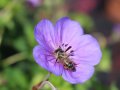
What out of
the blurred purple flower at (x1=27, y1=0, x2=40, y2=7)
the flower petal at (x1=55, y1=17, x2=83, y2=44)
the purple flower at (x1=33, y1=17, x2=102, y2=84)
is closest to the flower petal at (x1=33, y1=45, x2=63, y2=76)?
the purple flower at (x1=33, y1=17, x2=102, y2=84)

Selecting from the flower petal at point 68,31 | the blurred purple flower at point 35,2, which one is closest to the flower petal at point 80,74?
the flower petal at point 68,31

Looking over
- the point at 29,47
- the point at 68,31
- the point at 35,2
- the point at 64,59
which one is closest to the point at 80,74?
the point at 64,59

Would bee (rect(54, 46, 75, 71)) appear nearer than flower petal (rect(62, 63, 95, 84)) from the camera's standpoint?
No

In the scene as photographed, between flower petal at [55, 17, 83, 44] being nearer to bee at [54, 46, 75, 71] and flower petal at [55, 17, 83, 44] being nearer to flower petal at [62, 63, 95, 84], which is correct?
bee at [54, 46, 75, 71]

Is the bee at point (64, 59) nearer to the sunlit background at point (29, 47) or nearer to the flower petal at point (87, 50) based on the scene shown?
the flower petal at point (87, 50)

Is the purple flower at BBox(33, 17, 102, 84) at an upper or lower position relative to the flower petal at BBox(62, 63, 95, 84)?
upper

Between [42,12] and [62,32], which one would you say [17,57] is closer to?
[42,12]
